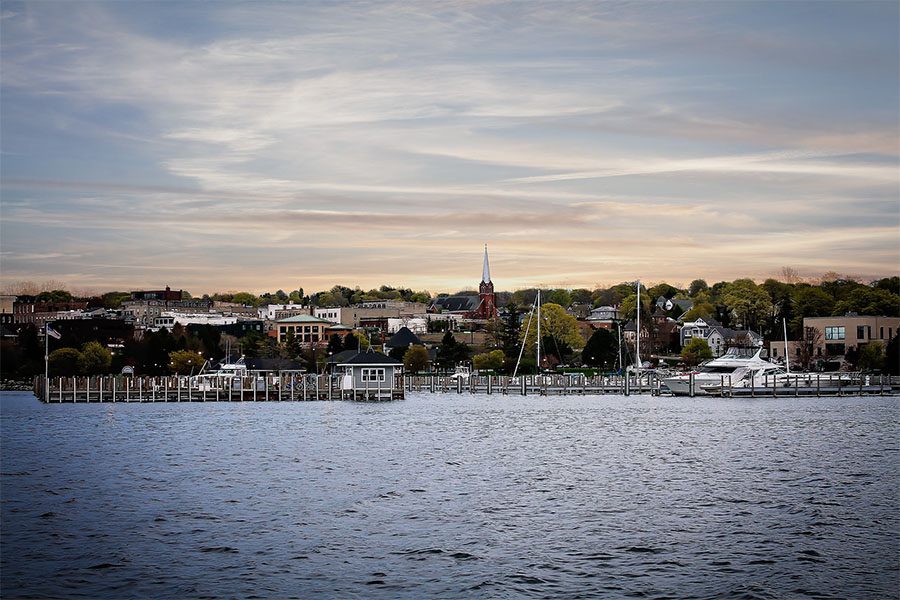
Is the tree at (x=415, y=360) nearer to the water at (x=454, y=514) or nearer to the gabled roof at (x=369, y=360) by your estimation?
the gabled roof at (x=369, y=360)

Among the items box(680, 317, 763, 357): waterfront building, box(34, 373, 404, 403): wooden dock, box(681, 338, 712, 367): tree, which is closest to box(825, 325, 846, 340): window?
box(681, 338, 712, 367): tree

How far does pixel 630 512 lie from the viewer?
30344mm

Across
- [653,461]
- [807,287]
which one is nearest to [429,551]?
[653,461]

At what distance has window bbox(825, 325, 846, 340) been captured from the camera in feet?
463

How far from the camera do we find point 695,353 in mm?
160375

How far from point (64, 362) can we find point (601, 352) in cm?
7775

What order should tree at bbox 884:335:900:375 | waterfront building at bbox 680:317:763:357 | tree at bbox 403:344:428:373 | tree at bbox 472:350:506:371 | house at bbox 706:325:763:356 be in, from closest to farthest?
tree at bbox 884:335:900:375
tree at bbox 472:350:506:371
tree at bbox 403:344:428:373
waterfront building at bbox 680:317:763:357
house at bbox 706:325:763:356

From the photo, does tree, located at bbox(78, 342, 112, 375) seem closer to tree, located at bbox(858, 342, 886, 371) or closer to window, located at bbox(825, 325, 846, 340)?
window, located at bbox(825, 325, 846, 340)

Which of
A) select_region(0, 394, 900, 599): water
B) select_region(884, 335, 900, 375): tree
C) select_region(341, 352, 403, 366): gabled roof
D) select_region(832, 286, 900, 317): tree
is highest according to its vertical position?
select_region(832, 286, 900, 317): tree

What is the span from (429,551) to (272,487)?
1220cm

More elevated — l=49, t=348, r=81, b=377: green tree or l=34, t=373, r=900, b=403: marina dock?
l=49, t=348, r=81, b=377: green tree

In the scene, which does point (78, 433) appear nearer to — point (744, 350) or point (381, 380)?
point (381, 380)

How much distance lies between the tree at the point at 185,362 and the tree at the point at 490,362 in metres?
41.2

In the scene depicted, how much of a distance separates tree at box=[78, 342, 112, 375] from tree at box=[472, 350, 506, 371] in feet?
183
